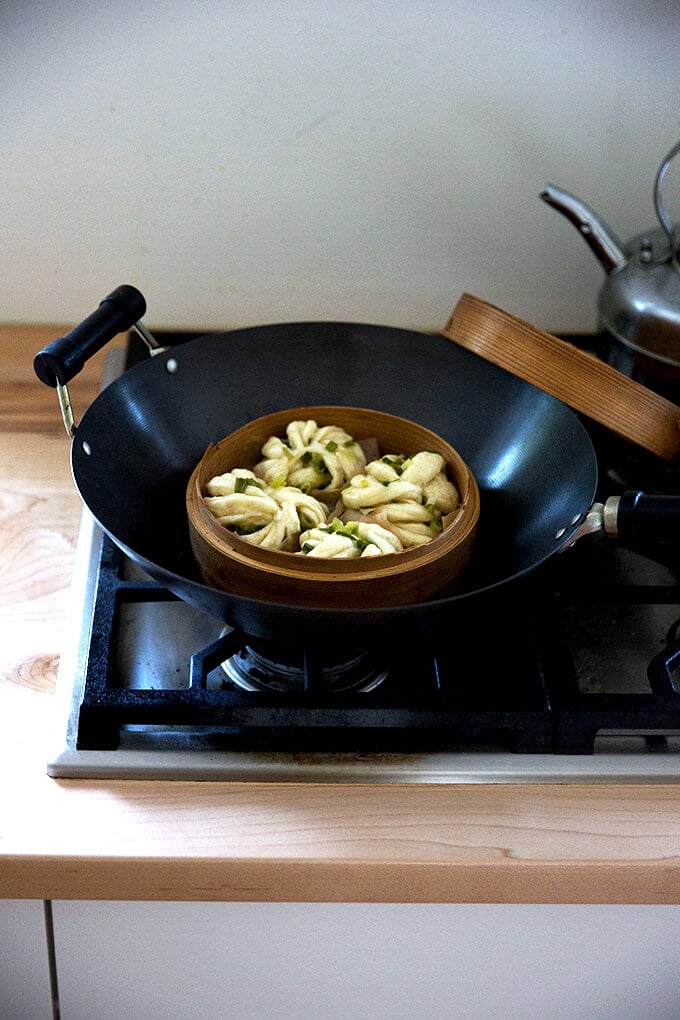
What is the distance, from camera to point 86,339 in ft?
2.93

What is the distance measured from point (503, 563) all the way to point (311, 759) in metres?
0.25

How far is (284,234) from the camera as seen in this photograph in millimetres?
1225

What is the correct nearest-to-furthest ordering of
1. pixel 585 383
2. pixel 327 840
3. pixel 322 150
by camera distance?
1. pixel 327 840
2. pixel 585 383
3. pixel 322 150

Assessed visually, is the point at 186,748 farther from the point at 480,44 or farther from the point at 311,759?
the point at 480,44

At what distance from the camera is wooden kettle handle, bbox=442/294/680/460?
0.96 meters

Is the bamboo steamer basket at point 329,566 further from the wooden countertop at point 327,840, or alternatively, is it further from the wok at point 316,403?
the wooden countertop at point 327,840

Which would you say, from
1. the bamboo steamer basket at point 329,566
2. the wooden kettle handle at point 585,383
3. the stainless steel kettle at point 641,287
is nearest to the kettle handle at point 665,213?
the stainless steel kettle at point 641,287

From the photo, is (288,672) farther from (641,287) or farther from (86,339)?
(641,287)

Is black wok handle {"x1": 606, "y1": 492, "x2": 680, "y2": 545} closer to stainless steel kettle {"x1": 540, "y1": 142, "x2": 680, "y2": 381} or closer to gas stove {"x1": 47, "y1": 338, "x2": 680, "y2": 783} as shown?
gas stove {"x1": 47, "y1": 338, "x2": 680, "y2": 783}

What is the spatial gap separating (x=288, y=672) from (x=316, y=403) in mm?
325

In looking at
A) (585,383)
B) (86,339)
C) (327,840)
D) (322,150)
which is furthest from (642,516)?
(322,150)

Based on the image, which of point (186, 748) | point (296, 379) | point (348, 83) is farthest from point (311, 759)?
point (348, 83)

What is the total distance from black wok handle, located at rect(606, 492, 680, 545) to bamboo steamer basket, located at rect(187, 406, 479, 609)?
0.39ft

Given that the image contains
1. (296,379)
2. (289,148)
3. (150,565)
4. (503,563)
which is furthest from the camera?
(289,148)
